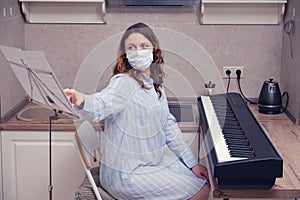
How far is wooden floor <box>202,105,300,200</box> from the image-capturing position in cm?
178

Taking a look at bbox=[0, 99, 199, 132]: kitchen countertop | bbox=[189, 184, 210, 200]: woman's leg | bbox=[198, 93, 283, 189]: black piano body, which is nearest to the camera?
bbox=[198, 93, 283, 189]: black piano body

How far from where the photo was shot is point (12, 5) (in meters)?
2.82

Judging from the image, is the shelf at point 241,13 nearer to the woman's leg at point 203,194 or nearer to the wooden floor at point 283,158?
the wooden floor at point 283,158

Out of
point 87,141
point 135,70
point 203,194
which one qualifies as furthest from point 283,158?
point 87,141

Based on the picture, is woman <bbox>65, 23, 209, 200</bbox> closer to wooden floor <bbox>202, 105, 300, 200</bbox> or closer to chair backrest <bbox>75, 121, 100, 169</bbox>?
chair backrest <bbox>75, 121, 100, 169</bbox>

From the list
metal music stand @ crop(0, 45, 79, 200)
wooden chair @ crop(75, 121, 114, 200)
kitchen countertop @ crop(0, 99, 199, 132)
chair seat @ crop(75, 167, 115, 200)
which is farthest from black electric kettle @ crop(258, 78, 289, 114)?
metal music stand @ crop(0, 45, 79, 200)

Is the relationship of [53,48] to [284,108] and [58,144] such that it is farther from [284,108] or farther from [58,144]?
[284,108]

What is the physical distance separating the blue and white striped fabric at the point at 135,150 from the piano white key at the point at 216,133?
23 cm

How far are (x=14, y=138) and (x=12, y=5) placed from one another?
2.35 feet

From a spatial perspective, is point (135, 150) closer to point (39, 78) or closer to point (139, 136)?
point (139, 136)

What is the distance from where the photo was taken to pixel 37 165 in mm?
2711

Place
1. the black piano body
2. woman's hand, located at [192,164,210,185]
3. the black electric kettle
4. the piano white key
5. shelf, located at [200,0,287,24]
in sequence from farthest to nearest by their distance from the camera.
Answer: shelf, located at [200,0,287,24] < the black electric kettle < woman's hand, located at [192,164,210,185] < the piano white key < the black piano body

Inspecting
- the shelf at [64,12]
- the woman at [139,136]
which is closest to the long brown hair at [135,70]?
the woman at [139,136]

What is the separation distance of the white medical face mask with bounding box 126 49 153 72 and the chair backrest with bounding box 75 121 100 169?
368mm
